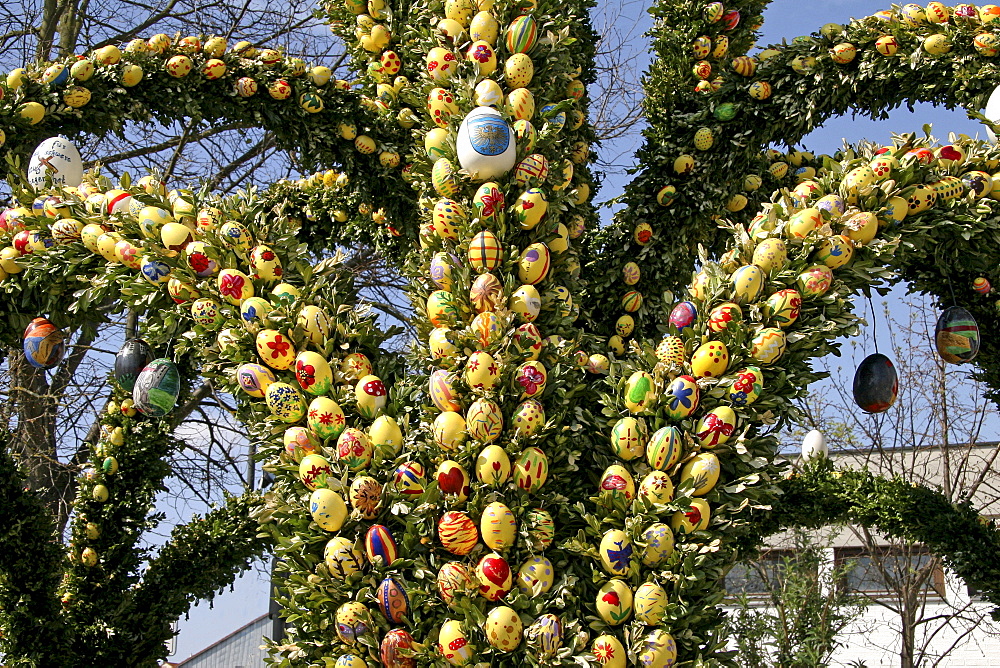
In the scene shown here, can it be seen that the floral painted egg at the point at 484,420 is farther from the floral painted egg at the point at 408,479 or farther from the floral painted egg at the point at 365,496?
the floral painted egg at the point at 365,496

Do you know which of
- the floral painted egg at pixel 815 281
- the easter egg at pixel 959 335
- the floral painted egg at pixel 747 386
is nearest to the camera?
the floral painted egg at pixel 747 386

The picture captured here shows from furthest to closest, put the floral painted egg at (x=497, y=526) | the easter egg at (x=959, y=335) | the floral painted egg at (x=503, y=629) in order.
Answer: the easter egg at (x=959, y=335)
the floral painted egg at (x=497, y=526)
the floral painted egg at (x=503, y=629)

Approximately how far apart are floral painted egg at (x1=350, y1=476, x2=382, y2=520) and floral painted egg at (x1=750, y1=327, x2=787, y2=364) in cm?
138

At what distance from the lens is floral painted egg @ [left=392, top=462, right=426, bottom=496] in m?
3.07

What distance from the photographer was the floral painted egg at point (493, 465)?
3.04 metres

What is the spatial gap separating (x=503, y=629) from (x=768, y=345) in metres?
1.32

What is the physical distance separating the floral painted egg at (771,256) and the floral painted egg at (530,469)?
1.09 meters

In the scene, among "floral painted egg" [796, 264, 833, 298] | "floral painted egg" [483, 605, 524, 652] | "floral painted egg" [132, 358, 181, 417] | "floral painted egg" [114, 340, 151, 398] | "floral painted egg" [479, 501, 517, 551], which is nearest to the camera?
"floral painted egg" [483, 605, 524, 652]

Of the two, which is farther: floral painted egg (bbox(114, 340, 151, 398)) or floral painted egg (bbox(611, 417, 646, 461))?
floral painted egg (bbox(114, 340, 151, 398))

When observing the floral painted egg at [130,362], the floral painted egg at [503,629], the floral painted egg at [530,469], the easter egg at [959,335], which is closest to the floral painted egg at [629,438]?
the floral painted egg at [530,469]

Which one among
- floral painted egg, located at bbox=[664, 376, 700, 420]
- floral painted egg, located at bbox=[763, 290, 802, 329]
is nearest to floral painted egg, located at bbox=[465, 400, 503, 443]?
floral painted egg, located at bbox=[664, 376, 700, 420]

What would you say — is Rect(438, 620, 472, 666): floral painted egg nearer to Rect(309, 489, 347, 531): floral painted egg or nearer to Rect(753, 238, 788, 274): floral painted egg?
Rect(309, 489, 347, 531): floral painted egg

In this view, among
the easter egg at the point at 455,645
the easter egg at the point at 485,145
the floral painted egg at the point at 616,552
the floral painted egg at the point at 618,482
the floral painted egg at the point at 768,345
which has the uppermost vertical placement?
the easter egg at the point at 485,145

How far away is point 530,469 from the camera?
308 cm
